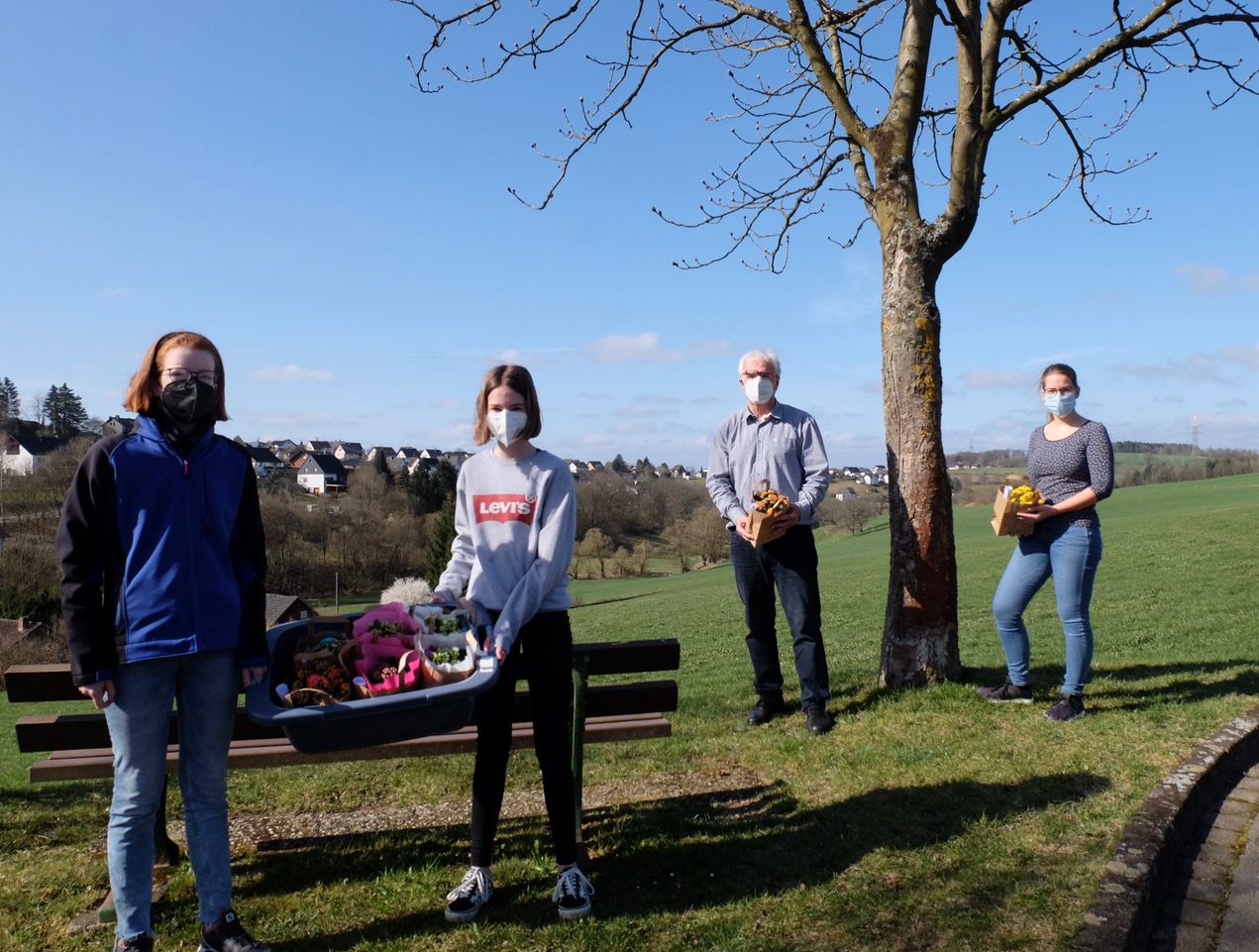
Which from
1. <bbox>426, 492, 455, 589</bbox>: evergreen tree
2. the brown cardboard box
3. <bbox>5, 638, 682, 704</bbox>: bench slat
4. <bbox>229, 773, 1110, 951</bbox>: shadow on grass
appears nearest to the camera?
<bbox>229, 773, 1110, 951</bbox>: shadow on grass

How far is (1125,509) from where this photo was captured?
46156 mm

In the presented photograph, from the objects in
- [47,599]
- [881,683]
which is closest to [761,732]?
[881,683]

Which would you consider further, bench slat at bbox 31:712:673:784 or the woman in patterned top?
the woman in patterned top

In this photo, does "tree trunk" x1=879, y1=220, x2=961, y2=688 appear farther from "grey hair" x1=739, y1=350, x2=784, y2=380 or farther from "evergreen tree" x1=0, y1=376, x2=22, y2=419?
"evergreen tree" x1=0, y1=376, x2=22, y2=419

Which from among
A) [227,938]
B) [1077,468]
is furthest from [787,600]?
[227,938]

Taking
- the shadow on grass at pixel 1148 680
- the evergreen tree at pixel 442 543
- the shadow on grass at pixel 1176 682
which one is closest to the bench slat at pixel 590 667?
the shadow on grass at pixel 1148 680

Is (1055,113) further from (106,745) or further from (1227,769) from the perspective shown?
(106,745)

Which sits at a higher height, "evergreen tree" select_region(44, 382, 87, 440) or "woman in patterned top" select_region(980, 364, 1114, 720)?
"evergreen tree" select_region(44, 382, 87, 440)

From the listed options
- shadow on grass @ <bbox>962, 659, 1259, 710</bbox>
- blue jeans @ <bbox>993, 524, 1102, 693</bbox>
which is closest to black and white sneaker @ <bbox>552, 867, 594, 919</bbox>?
shadow on grass @ <bbox>962, 659, 1259, 710</bbox>

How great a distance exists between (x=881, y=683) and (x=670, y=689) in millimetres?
2438

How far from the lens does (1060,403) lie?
5.54 metres

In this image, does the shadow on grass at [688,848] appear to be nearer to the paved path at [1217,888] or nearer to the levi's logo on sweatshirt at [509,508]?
the paved path at [1217,888]

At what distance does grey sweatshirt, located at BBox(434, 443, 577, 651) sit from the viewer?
11.7 ft

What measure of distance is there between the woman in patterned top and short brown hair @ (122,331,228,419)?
453 centimetres
